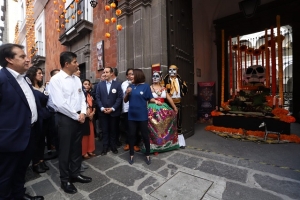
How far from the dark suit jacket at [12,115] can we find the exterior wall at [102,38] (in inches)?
140

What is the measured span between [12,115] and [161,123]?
233cm

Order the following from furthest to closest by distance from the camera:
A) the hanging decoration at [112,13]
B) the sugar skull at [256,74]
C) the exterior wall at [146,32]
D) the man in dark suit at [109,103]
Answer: the sugar skull at [256,74]
the hanging decoration at [112,13]
the exterior wall at [146,32]
the man in dark suit at [109,103]

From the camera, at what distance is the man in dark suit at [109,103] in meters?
3.61

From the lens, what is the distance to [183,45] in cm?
446

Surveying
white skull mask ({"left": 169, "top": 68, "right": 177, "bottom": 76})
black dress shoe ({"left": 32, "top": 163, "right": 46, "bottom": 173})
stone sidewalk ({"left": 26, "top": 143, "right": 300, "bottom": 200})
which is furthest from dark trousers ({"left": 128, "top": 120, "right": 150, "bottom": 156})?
black dress shoe ({"left": 32, "top": 163, "right": 46, "bottom": 173})

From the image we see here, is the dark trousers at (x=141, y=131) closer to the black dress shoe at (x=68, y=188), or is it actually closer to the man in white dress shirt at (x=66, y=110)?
the man in white dress shirt at (x=66, y=110)

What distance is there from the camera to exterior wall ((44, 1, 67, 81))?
31.8ft

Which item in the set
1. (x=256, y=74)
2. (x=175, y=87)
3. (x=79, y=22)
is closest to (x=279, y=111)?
(x=256, y=74)

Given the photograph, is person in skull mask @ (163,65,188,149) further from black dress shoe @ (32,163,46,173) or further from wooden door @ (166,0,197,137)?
black dress shoe @ (32,163,46,173)

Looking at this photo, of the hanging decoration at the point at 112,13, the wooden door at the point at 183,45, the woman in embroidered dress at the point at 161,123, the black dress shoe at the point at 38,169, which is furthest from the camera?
the hanging decoration at the point at 112,13

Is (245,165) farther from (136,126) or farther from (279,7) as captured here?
(279,7)

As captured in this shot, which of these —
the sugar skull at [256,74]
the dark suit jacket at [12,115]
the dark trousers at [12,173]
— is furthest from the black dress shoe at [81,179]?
the sugar skull at [256,74]

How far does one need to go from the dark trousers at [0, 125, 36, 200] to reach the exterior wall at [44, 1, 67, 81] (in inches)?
336

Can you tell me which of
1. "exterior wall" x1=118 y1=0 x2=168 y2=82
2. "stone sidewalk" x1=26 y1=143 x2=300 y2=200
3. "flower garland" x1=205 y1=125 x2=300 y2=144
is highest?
"exterior wall" x1=118 y1=0 x2=168 y2=82
